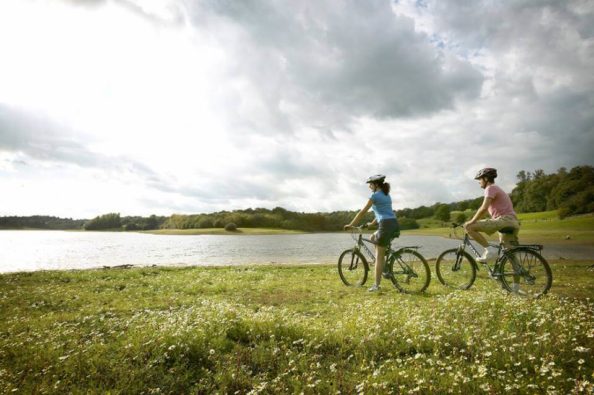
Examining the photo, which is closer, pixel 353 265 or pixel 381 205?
pixel 381 205

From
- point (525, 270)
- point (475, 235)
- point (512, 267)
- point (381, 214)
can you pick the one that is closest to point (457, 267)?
point (475, 235)

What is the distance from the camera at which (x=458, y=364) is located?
493cm

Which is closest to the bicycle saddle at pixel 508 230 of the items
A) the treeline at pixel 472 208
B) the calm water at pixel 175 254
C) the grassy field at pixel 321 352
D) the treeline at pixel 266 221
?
the grassy field at pixel 321 352

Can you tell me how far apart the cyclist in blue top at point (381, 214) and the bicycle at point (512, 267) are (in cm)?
216

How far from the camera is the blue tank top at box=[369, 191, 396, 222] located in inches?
429

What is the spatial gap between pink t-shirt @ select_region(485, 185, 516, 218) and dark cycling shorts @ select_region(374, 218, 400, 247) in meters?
3.03

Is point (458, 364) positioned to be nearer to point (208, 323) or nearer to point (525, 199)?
point (208, 323)

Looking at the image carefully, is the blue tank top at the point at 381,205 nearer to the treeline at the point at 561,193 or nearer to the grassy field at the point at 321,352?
the grassy field at the point at 321,352

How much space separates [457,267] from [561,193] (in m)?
123

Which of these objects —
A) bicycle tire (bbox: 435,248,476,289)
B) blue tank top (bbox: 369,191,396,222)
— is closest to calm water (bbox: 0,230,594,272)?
bicycle tire (bbox: 435,248,476,289)

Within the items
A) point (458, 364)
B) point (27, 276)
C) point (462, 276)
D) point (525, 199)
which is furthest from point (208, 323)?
point (525, 199)

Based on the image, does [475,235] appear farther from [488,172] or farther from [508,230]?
[488,172]

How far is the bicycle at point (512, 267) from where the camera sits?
955 centimetres

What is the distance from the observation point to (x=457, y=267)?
37.4ft
